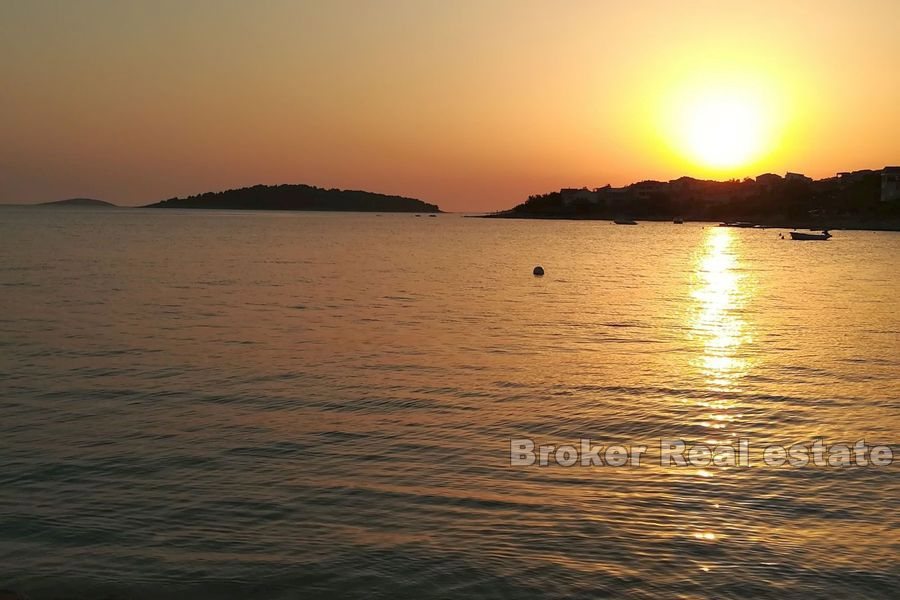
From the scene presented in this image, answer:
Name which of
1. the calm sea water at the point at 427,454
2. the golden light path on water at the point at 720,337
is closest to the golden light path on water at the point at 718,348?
the golden light path on water at the point at 720,337

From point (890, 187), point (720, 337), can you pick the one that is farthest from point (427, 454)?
point (890, 187)

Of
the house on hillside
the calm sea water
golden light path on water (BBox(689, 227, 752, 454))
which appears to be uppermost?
the house on hillside

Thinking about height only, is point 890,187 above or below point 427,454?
above

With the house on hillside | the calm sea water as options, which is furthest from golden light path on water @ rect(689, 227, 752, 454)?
the house on hillside

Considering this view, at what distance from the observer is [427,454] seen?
14227 millimetres

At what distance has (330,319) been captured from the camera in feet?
110

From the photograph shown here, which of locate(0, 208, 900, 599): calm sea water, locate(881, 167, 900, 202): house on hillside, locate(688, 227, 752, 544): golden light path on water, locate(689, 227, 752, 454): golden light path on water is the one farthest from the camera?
locate(881, 167, 900, 202): house on hillside

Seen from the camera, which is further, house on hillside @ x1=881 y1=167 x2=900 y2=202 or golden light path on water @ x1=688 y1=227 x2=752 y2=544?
house on hillside @ x1=881 y1=167 x2=900 y2=202

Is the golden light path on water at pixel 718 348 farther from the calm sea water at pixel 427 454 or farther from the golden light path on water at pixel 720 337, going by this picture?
the calm sea water at pixel 427 454

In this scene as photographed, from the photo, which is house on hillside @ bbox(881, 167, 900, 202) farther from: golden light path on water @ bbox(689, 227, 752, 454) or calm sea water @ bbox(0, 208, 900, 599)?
calm sea water @ bbox(0, 208, 900, 599)

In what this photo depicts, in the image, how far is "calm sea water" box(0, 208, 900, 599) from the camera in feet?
31.6

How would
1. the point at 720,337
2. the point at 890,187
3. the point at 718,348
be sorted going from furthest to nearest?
the point at 890,187
the point at 720,337
the point at 718,348

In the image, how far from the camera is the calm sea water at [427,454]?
379 inches

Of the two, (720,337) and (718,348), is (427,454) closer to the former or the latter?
(718,348)
